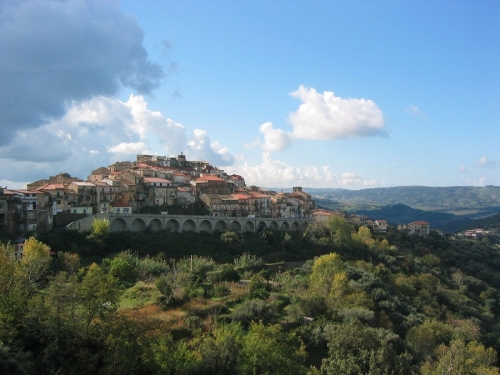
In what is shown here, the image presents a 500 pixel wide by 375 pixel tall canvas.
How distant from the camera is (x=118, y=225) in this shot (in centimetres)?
4922

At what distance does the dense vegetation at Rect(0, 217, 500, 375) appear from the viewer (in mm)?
17516

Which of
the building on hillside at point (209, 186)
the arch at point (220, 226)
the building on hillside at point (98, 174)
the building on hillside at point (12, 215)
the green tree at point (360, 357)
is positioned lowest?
the green tree at point (360, 357)

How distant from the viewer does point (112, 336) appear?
17172mm

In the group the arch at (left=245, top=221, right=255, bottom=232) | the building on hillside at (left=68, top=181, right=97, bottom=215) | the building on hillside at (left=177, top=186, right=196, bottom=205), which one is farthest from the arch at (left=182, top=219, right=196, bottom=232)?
the building on hillside at (left=68, top=181, right=97, bottom=215)

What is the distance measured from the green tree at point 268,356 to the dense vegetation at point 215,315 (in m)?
0.04

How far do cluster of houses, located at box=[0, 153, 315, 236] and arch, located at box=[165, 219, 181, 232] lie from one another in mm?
4934

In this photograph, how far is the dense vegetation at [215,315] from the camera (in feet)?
57.5

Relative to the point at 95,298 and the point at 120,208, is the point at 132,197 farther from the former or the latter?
the point at 95,298

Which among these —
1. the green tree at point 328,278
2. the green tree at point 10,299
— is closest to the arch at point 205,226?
the green tree at point 328,278

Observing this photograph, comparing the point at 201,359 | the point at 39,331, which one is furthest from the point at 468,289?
the point at 39,331

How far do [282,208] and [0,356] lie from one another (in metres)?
66.8

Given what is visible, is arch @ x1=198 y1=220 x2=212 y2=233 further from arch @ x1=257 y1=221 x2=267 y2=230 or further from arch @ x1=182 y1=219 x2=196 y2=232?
arch @ x1=257 y1=221 x2=267 y2=230

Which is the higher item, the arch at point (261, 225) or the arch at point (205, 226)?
the arch at point (205, 226)

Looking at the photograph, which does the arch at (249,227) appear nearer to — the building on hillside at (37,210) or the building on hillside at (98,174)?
the building on hillside at (98,174)
